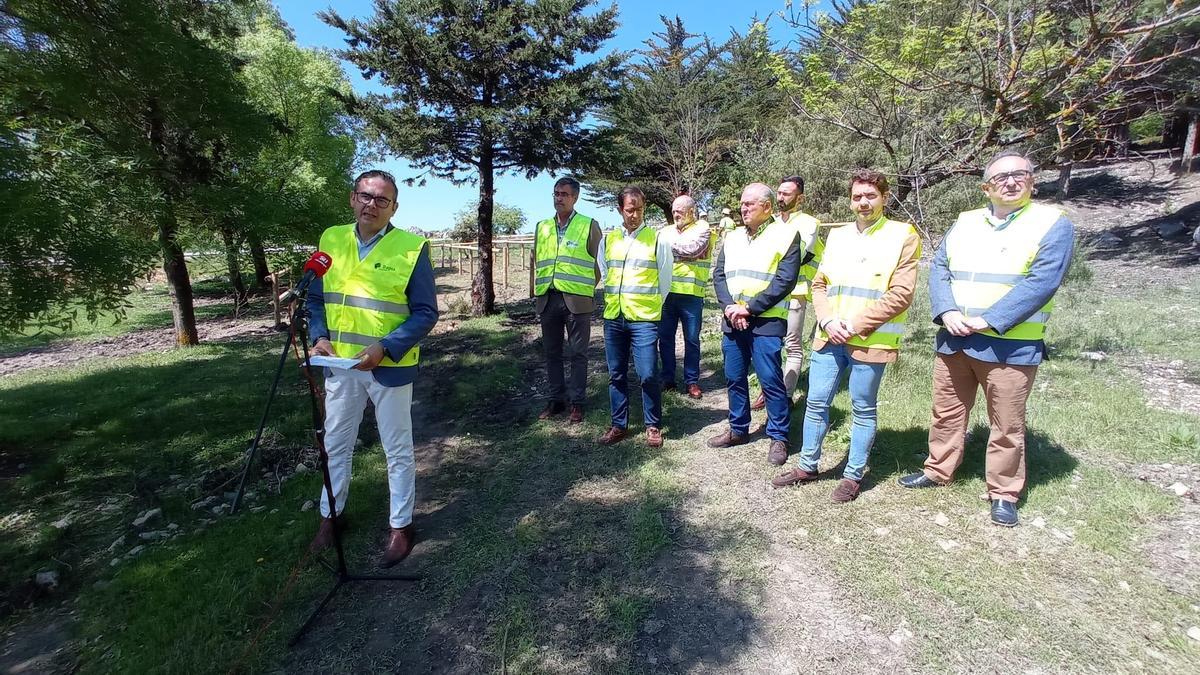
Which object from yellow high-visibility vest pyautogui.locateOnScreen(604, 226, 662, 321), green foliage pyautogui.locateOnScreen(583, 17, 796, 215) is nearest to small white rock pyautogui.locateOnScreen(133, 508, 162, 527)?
yellow high-visibility vest pyautogui.locateOnScreen(604, 226, 662, 321)

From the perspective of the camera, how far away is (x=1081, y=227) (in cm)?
1941

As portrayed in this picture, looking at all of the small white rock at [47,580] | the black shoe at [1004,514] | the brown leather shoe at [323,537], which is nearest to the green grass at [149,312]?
the small white rock at [47,580]

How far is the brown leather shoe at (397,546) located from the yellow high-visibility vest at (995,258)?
361 centimetres

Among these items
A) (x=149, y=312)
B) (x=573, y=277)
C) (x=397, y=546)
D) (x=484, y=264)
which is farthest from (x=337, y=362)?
(x=149, y=312)

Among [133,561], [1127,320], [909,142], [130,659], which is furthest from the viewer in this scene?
[1127,320]

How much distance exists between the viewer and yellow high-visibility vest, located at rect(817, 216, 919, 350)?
323 cm

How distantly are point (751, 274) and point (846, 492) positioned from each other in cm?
162

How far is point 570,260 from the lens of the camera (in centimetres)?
473

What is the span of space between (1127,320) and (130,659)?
11835 millimetres

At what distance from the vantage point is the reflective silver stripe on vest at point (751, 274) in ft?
12.4

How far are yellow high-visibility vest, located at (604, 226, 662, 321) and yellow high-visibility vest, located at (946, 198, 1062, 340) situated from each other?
6.66 feet

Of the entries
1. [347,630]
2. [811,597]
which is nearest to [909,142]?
[811,597]

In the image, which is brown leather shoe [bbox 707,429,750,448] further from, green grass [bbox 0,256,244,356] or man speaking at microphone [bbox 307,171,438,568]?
green grass [bbox 0,256,244,356]

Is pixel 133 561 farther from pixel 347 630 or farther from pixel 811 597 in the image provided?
pixel 811 597
